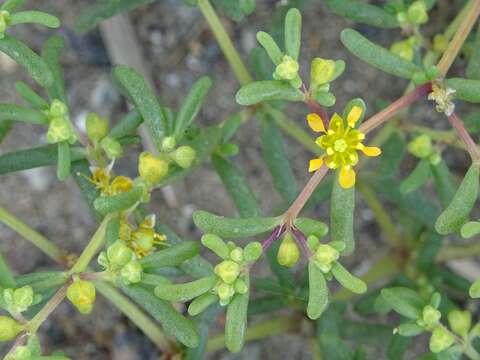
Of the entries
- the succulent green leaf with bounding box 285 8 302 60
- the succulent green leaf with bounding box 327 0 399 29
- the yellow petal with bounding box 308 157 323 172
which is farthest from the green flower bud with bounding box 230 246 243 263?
the succulent green leaf with bounding box 327 0 399 29

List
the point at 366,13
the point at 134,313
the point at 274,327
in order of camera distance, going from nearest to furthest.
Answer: the point at 134,313, the point at 366,13, the point at 274,327

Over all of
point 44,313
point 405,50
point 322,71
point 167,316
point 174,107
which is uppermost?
point 322,71

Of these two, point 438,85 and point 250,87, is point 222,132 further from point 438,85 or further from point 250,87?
point 438,85

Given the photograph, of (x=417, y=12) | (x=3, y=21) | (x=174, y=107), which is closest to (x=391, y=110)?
(x=417, y=12)

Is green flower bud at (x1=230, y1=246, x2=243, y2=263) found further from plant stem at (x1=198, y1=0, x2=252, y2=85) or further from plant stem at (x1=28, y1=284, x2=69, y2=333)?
plant stem at (x1=198, y1=0, x2=252, y2=85)

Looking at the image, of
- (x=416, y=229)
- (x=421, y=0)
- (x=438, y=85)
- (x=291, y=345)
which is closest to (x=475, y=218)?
(x=416, y=229)

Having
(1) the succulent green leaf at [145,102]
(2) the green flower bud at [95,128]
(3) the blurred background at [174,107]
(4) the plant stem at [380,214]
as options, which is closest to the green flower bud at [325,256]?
(1) the succulent green leaf at [145,102]

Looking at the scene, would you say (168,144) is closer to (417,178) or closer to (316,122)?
(316,122)
